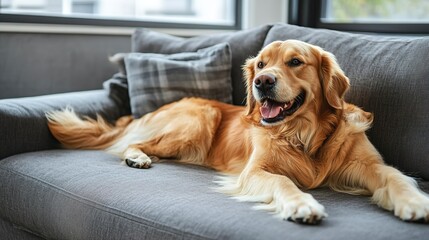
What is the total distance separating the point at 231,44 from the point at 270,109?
2.65 ft

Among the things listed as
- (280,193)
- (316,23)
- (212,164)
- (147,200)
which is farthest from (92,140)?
(316,23)

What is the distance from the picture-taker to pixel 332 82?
2039 mm

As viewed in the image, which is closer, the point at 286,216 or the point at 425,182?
the point at 286,216

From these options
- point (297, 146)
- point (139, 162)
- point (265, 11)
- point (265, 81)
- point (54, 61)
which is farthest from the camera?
point (265, 11)

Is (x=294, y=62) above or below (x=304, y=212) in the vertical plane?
above

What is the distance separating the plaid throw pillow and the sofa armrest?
0.69 ft

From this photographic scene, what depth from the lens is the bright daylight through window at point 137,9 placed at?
10.8 ft

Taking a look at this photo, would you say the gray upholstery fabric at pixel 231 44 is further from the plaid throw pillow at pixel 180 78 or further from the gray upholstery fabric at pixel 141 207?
the gray upholstery fabric at pixel 141 207

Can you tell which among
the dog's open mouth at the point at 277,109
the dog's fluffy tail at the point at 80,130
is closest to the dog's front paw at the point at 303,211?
the dog's open mouth at the point at 277,109

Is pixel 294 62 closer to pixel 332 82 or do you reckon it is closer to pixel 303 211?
pixel 332 82

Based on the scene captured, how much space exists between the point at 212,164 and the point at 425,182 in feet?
2.74

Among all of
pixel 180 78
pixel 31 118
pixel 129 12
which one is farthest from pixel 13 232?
pixel 129 12

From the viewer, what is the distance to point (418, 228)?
1520mm

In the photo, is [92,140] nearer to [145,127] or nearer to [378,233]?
[145,127]
